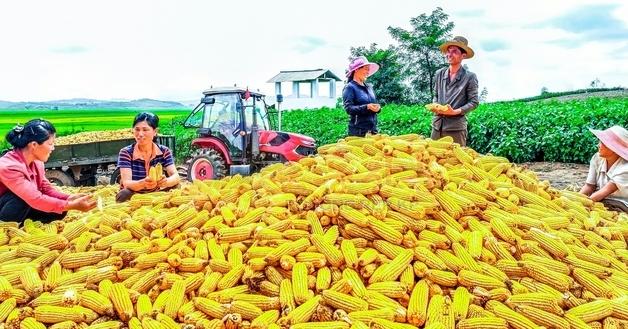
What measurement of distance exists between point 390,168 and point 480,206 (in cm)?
71

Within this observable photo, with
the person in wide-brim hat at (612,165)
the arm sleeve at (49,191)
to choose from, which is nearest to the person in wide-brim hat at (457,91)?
the person in wide-brim hat at (612,165)

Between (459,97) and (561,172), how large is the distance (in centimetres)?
647

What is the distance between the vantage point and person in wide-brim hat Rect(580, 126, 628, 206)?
17.9 feet

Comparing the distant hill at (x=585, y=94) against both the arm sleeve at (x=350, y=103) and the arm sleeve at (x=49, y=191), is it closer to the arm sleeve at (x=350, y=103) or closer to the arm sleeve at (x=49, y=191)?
the arm sleeve at (x=350, y=103)

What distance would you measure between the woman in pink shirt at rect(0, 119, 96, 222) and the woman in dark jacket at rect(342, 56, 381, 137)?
3.53m

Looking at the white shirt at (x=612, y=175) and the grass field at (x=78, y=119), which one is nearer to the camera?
the white shirt at (x=612, y=175)

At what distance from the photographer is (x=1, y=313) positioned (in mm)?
3533

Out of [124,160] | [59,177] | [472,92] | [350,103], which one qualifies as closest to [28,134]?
[124,160]

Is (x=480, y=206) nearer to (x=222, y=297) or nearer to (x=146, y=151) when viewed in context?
(x=222, y=297)

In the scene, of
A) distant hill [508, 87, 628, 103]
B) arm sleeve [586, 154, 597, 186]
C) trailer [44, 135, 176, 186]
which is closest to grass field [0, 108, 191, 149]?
trailer [44, 135, 176, 186]

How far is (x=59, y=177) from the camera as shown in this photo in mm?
12781

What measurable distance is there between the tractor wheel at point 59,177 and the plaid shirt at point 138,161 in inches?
307

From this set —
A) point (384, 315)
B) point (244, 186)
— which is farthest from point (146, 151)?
point (384, 315)

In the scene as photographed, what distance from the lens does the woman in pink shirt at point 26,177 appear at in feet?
16.2
